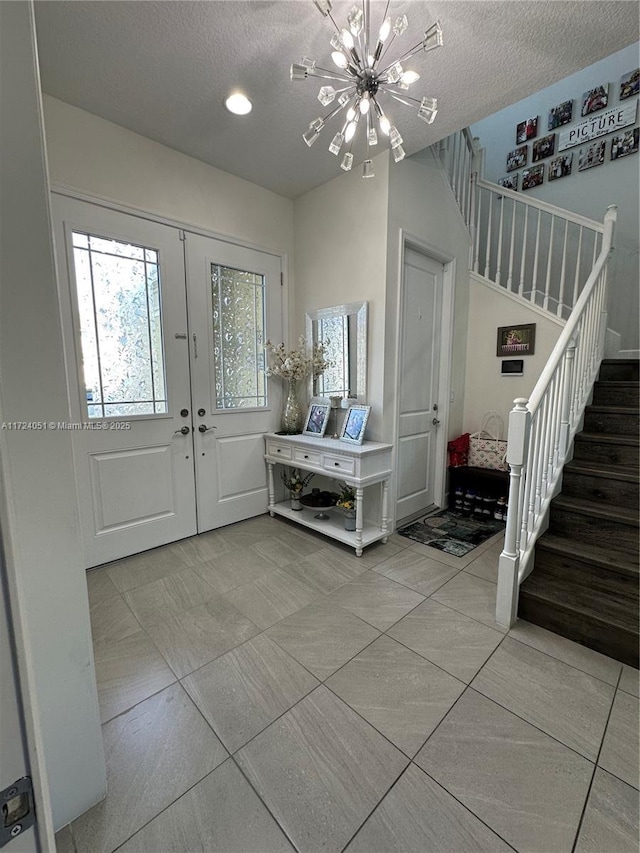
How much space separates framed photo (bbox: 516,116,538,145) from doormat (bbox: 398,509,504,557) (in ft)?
13.8

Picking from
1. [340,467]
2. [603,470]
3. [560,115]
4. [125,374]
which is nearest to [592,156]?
[560,115]

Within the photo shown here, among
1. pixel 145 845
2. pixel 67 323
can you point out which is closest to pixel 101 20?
pixel 67 323

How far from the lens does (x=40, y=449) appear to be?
2.96 ft

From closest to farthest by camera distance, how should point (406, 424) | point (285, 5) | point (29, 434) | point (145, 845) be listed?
point (29, 434) → point (145, 845) → point (285, 5) → point (406, 424)

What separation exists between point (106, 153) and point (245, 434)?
→ 6.96 ft

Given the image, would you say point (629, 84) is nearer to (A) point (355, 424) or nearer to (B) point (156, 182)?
(A) point (355, 424)

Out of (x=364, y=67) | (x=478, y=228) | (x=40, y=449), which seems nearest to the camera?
(x=40, y=449)

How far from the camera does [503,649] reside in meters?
1.71

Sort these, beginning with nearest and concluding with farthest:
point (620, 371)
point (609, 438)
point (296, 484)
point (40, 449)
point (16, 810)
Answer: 1. point (16, 810)
2. point (40, 449)
3. point (609, 438)
4. point (620, 371)
5. point (296, 484)

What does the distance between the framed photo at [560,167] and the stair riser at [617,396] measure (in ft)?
8.51

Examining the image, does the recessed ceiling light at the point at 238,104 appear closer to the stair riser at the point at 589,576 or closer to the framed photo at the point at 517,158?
the stair riser at the point at 589,576

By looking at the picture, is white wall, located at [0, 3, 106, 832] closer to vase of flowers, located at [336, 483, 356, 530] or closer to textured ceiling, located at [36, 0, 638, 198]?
textured ceiling, located at [36, 0, 638, 198]

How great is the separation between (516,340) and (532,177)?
2178mm

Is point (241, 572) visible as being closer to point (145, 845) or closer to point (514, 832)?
point (145, 845)
